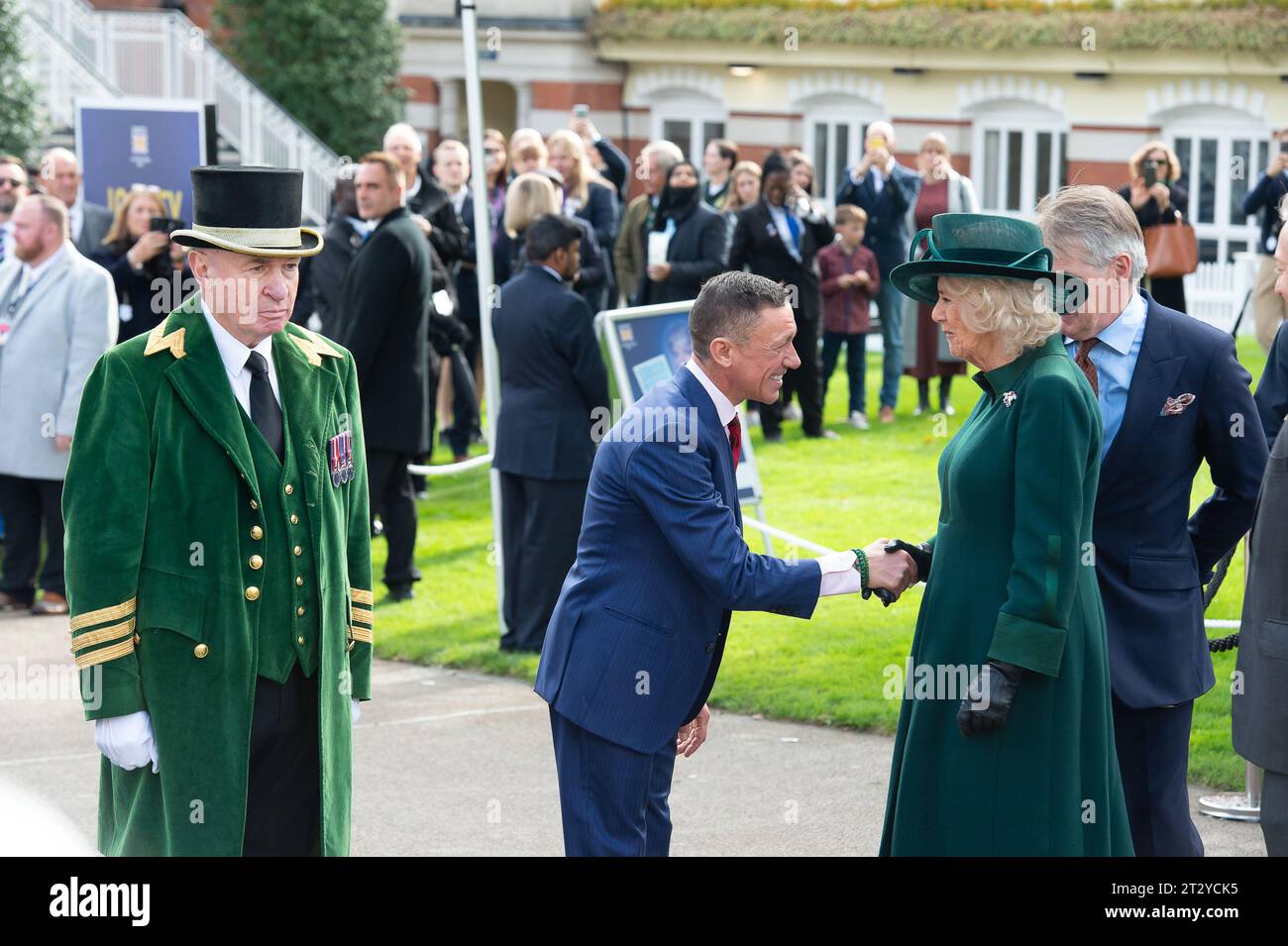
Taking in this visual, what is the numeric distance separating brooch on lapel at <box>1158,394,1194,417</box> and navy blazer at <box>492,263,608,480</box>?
4240 mm

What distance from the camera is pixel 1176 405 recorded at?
4750 mm

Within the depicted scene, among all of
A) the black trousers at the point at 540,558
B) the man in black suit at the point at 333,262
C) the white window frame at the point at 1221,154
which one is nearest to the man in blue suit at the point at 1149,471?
the black trousers at the point at 540,558

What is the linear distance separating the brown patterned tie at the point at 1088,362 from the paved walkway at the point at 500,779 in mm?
1920

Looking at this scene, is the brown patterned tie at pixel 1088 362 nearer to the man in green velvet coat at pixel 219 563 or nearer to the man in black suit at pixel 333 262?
the man in green velvet coat at pixel 219 563

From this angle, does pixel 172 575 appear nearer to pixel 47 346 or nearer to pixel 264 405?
pixel 264 405

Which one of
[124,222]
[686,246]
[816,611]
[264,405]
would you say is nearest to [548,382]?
[816,611]

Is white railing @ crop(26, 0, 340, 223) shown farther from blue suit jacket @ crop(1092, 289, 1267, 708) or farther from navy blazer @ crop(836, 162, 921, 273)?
blue suit jacket @ crop(1092, 289, 1267, 708)

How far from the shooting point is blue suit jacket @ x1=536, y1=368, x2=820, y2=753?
4227mm

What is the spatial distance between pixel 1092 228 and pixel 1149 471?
670 mm

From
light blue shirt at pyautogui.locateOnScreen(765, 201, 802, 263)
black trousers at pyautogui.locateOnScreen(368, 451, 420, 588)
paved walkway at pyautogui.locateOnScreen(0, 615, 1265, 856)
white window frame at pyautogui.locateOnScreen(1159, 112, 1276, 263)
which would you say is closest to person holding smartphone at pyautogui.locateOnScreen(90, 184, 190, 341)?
black trousers at pyautogui.locateOnScreen(368, 451, 420, 588)

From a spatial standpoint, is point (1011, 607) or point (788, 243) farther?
point (788, 243)

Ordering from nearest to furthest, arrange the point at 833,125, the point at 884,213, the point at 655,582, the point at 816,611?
the point at 655,582 < the point at 816,611 < the point at 884,213 < the point at 833,125

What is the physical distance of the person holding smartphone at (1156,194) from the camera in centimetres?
1430

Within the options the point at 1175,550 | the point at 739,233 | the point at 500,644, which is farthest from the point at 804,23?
the point at 1175,550
